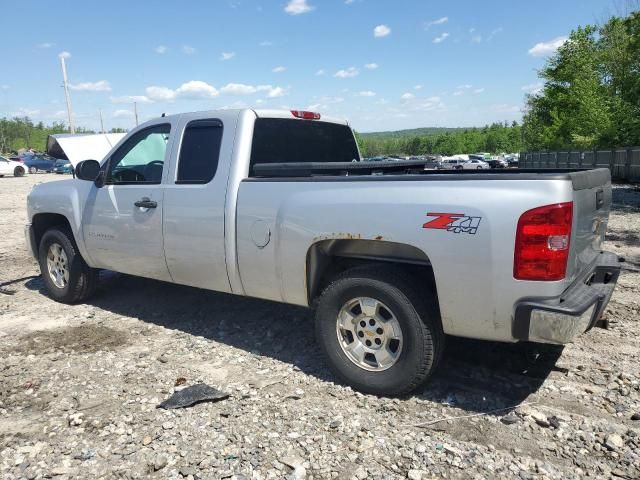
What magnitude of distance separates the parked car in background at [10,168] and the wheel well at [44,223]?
38.5 meters

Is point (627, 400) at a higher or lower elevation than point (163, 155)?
lower

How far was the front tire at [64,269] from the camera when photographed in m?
5.81

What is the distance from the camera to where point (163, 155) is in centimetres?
498

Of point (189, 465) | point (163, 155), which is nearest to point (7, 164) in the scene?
point (163, 155)

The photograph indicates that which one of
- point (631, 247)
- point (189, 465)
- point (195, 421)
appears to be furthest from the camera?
point (631, 247)

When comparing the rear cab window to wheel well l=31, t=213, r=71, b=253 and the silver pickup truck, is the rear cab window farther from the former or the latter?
wheel well l=31, t=213, r=71, b=253

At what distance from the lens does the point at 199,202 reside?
4383 millimetres

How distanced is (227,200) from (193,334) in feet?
5.11

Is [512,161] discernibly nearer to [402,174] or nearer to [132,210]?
[132,210]

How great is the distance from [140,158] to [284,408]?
9.91ft

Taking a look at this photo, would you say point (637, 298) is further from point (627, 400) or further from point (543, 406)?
point (543, 406)

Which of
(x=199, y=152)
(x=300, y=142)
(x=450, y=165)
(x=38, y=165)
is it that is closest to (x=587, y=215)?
(x=300, y=142)

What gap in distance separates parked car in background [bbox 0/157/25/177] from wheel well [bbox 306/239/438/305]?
139 feet

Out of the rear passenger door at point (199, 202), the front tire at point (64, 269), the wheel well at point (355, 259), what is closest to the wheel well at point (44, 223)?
the front tire at point (64, 269)
